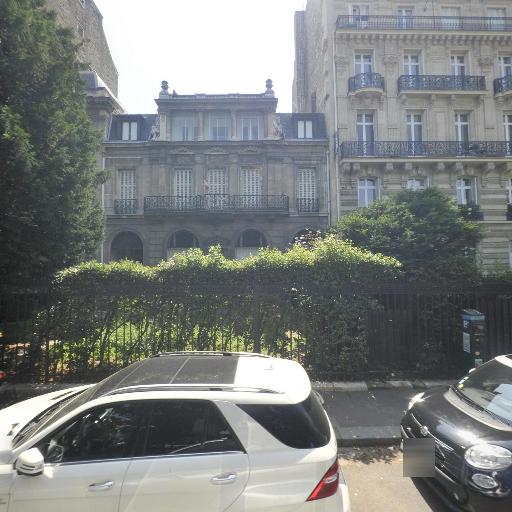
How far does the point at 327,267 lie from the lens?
6969 millimetres

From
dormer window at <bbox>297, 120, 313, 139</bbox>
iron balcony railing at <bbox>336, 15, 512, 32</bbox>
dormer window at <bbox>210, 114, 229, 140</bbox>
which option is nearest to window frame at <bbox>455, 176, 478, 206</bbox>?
iron balcony railing at <bbox>336, 15, 512, 32</bbox>

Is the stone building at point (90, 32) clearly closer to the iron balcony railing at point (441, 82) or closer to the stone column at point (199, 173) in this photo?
the stone column at point (199, 173)

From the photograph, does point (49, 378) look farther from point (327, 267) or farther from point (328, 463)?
point (328, 463)

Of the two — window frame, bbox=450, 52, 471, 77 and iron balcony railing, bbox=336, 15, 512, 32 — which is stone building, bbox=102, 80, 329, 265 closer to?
iron balcony railing, bbox=336, 15, 512, 32

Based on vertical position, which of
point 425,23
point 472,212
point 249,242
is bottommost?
point 249,242

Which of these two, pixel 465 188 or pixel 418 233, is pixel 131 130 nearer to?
pixel 418 233

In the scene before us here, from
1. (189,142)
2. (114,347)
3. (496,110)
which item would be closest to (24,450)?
(114,347)

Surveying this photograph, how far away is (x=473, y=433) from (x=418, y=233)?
22.5 ft

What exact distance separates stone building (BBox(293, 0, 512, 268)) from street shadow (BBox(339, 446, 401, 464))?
16.5 m

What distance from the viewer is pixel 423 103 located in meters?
20.3

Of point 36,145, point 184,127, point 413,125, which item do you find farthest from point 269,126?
point 36,145

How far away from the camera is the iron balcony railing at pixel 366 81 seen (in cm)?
1977

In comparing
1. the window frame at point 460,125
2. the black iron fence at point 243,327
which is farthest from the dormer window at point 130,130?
the window frame at point 460,125

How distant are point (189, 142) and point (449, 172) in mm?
15446
